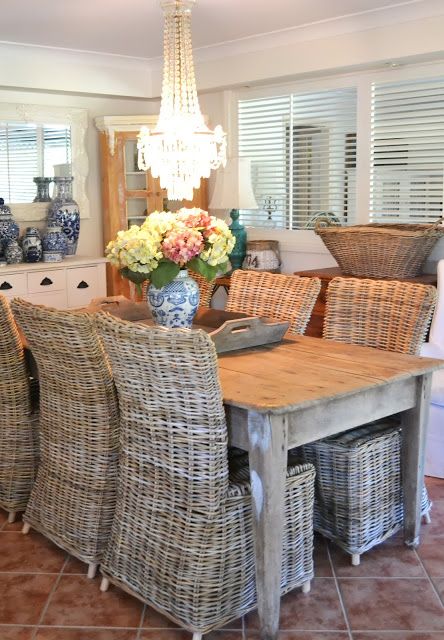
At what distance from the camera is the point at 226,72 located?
224 inches

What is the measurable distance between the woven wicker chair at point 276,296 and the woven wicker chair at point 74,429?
3.70 feet

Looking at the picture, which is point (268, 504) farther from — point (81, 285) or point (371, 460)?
point (81, 285)

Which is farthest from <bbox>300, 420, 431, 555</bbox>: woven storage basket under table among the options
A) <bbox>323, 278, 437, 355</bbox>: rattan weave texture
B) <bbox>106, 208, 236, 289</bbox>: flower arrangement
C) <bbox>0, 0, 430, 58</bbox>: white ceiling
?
<bbox>0, 0, 430, 58</bbox>: white ceiling

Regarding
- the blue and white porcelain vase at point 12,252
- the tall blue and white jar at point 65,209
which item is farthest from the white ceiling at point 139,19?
the blue and white porcelain vase at point 12,252

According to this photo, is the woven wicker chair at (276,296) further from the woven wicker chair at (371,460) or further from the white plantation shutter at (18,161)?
the white plantation shutter at (18,161)

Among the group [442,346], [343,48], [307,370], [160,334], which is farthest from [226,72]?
[160,334]

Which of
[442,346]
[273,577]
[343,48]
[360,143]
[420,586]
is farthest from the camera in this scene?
[360,143]

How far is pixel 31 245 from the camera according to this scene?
5742 millimetres

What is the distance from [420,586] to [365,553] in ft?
1.00

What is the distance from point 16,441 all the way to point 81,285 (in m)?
2.52

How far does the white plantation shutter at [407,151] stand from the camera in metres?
4.82

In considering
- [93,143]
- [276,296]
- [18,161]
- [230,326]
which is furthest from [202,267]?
[93,143]

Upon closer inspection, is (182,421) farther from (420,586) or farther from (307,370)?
(420,586)

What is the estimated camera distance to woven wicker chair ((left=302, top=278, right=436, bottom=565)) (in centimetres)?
307
